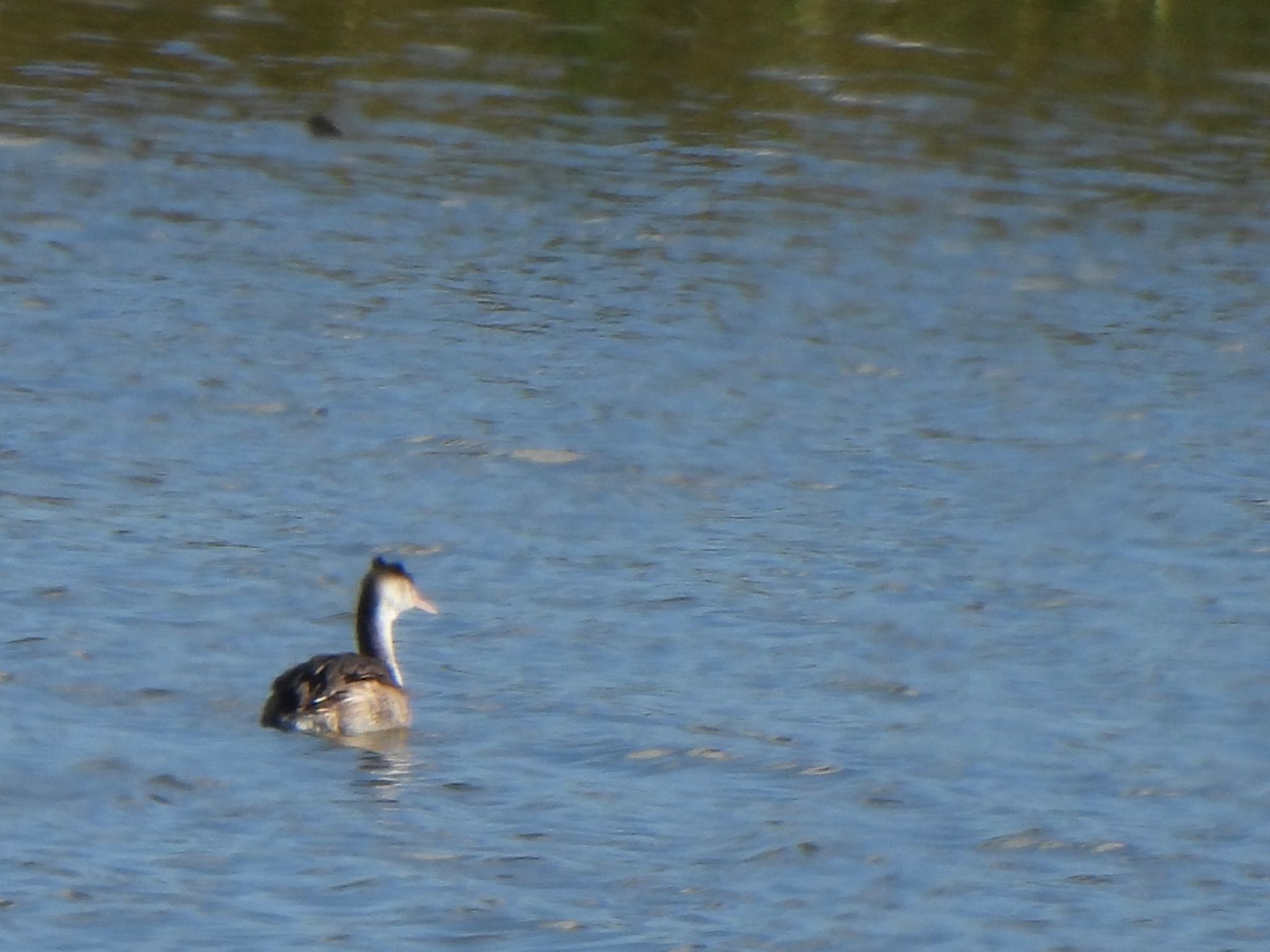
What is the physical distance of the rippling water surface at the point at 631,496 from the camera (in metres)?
8.66

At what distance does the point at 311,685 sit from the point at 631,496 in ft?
11.8

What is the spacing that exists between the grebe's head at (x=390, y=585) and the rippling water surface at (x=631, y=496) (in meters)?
0.41

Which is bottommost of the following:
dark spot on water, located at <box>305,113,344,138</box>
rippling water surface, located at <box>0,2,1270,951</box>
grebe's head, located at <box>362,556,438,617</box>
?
rippling water surface, located at <box>0,2,1270,951</box>

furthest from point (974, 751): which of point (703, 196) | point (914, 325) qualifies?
point (703, 196)

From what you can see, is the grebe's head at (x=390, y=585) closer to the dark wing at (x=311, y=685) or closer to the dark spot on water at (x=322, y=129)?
the dark wing at (x=311, y=685)

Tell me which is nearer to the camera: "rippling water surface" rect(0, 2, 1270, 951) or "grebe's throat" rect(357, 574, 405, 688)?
"rippling water surface" rect(0, 2, 1270, 951)

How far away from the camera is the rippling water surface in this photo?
8.66 meters

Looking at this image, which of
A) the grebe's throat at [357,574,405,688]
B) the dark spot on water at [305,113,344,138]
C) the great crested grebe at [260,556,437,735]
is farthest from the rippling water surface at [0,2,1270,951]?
the grebe's throat at [357,574,405,688]

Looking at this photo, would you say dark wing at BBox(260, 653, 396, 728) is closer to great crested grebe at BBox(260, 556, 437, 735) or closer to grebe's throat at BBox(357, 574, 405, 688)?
great crested grebe at BBox(260, 556, 437, 735)

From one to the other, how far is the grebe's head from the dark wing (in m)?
0.55

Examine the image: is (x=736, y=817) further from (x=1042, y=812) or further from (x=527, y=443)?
(x=527, y=443)

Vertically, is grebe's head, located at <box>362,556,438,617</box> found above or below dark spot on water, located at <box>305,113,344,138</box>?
below

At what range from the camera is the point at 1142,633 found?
37.4 ft

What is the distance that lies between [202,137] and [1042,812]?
12535 millimetres
